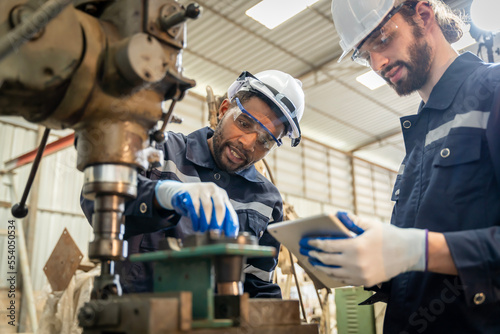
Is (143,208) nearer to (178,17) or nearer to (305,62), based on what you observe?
(178,17)

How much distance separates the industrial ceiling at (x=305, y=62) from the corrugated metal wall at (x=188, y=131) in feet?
2.03

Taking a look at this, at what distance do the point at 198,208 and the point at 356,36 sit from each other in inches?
34.7

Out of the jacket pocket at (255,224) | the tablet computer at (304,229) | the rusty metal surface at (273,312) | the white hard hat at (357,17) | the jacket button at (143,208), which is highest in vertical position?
the white hard hat at (357,17)

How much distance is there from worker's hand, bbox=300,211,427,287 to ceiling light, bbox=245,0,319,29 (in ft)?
17.4

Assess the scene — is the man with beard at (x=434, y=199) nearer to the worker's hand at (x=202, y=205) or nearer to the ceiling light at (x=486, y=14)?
the worker's hand at (x=202, y=205)

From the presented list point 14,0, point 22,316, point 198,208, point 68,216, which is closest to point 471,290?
point 198,208

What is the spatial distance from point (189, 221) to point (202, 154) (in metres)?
0.33

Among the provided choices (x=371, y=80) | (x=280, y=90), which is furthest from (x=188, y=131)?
(x=280, y=90)

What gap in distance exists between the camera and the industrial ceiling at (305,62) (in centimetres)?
611

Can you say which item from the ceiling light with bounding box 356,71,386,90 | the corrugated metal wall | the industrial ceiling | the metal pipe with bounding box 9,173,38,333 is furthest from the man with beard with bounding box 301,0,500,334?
the ceiling light with bounding box 356,71,386,90

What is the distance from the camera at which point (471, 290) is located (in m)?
0.96

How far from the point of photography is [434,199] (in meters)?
1.14

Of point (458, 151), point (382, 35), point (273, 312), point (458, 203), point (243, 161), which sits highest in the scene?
point (382, 35)

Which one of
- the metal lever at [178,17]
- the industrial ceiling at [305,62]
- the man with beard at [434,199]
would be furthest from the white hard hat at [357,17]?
the industrial ceiling at [305,62]
